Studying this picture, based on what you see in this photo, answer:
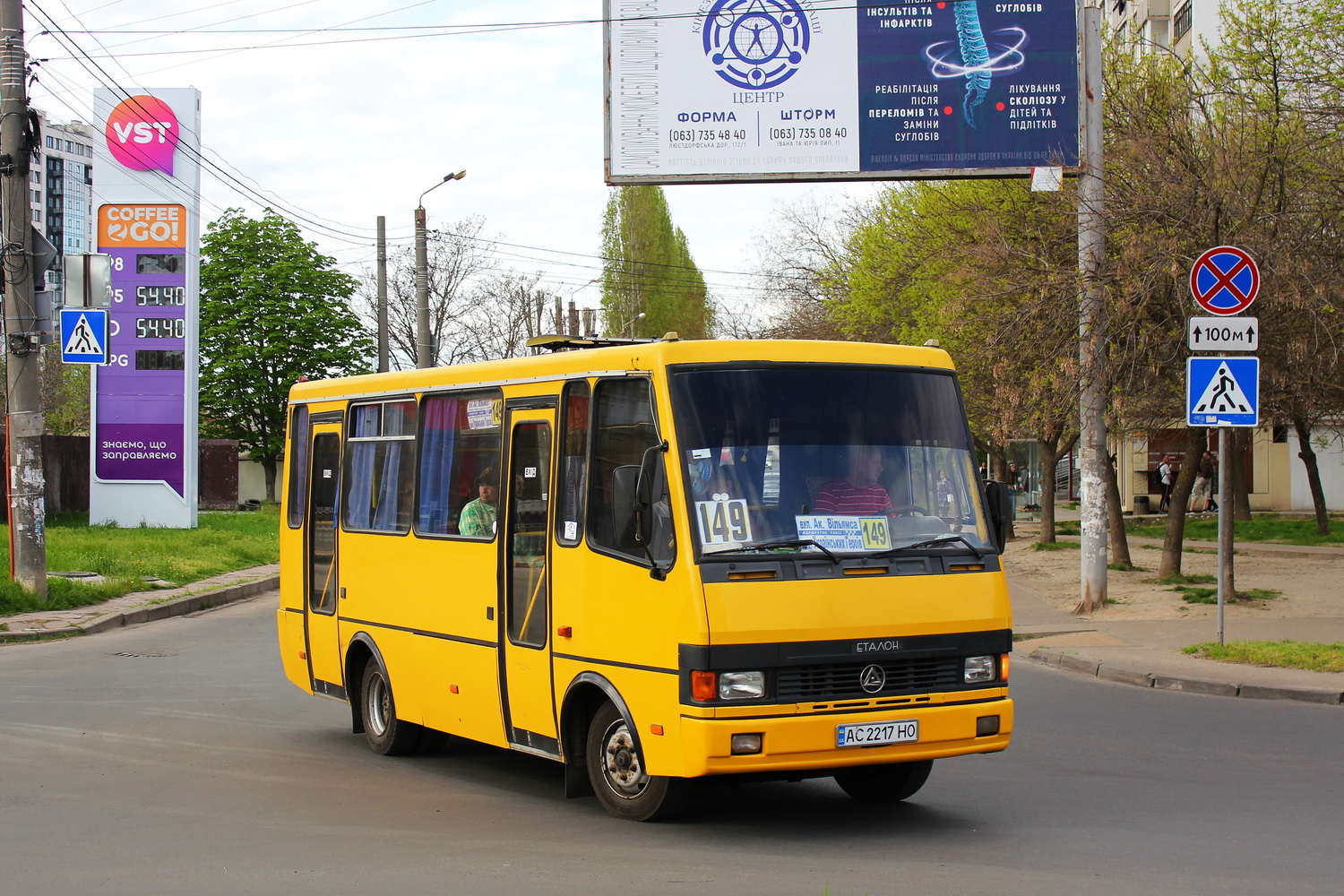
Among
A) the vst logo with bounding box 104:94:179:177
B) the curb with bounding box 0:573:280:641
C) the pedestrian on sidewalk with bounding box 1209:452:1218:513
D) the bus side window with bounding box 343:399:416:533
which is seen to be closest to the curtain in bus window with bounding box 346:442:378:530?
the bus side window with bounding box 343:399:416:533

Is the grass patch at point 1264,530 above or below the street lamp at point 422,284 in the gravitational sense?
below

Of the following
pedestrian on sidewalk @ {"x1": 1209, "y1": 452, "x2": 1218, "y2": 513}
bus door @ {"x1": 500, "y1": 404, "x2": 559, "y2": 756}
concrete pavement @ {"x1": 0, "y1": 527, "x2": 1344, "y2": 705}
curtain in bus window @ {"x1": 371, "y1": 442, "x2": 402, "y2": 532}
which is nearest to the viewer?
bus door @ {"x1": 500, "y1": 404, "x2": 559, "y2": 756}

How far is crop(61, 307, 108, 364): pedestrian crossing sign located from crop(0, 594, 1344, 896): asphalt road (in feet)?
26.3

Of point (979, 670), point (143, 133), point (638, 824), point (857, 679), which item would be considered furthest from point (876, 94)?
point (143, 133)

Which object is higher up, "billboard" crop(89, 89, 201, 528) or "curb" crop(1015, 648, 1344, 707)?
"billboard" crop(89, 89, 201, 528)

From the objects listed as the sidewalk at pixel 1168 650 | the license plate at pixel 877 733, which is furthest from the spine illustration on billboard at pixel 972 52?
the license plate at pixel 877 733

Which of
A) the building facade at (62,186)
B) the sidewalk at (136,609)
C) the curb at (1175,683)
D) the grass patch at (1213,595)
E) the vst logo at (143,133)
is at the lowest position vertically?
the curb at (1175,683)

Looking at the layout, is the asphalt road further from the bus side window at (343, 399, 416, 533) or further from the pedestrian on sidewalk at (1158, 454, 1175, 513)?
the pedestrian on sidewalk at (1158, 454, 1175, 513)

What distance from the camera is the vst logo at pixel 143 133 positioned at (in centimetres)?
3303

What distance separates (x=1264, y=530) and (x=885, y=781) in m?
28.3

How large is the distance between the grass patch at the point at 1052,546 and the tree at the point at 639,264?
190 feet

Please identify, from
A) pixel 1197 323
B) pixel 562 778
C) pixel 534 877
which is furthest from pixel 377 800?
pixel 1197 323

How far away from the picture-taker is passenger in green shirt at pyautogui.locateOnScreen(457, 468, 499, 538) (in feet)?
28.0

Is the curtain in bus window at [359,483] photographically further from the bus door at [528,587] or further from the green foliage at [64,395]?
the green foliage at [64,395]
